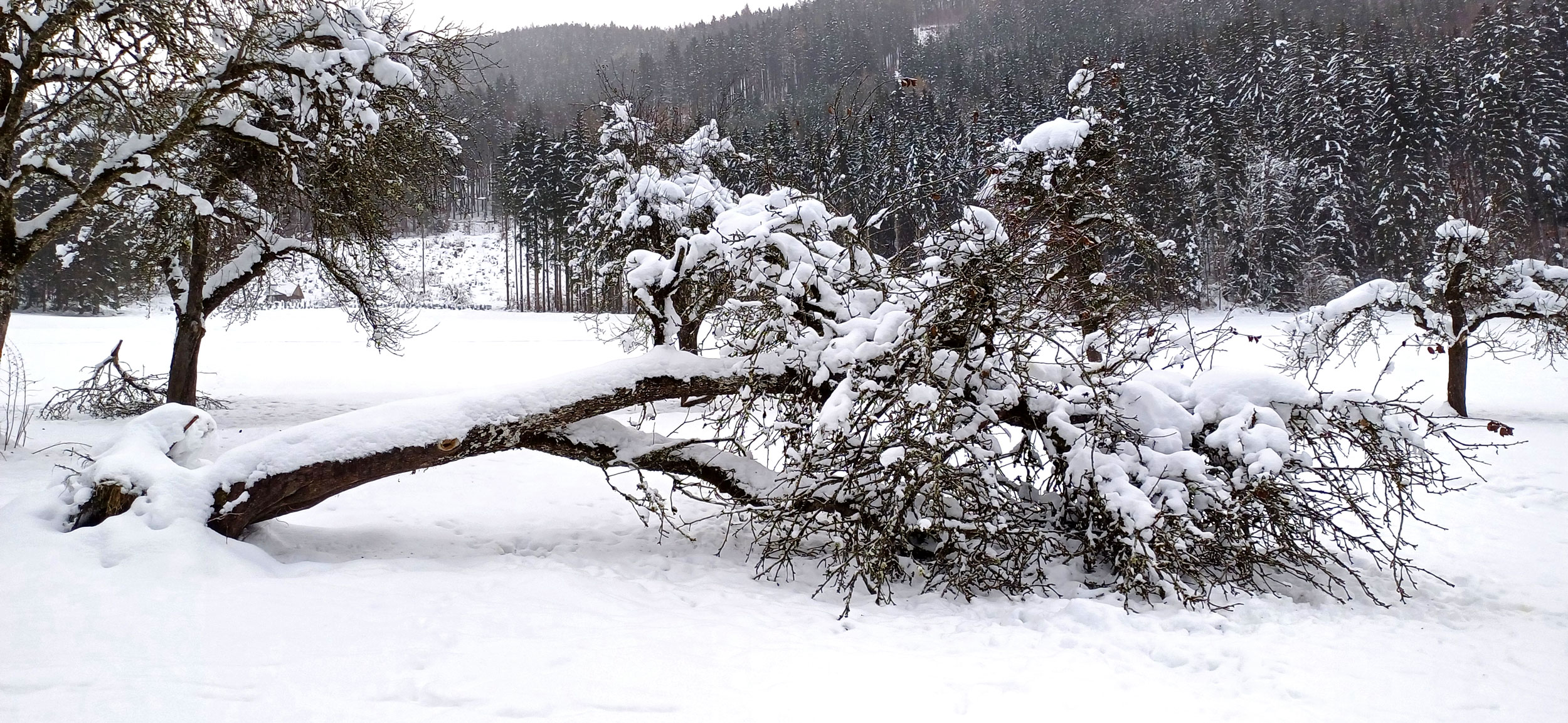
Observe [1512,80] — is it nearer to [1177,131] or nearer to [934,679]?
[1177,131]

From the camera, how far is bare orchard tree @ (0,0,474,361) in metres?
6.12

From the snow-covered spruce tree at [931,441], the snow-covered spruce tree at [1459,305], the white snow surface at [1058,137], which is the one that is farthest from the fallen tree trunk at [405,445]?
the snow-covered spruce tree at [1459,305]

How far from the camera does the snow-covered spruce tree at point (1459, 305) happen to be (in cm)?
1193

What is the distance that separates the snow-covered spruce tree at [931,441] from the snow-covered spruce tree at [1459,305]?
781cm

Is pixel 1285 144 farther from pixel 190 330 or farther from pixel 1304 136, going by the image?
pixel 190 330

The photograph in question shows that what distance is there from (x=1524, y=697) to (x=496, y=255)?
194 ft

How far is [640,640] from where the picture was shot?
3.77 metres

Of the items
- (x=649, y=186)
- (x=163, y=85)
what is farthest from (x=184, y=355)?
(x=649, y=186)

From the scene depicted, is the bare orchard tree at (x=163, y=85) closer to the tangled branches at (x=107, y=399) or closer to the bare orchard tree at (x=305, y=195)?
the bare orchard tree at (x=305, y=195)

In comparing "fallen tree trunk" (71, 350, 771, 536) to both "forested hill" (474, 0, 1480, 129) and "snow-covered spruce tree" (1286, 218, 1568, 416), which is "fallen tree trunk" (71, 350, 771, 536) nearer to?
"snow-covered spruce tree" (1286, 218, 1568, 416)

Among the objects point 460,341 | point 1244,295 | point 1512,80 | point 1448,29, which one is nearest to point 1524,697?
point 460,341

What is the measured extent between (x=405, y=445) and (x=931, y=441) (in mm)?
3699

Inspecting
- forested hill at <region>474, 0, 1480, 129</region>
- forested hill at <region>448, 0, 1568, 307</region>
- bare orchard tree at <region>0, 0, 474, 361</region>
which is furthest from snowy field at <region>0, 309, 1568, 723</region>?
forested hill at <region>474, 0, 1480, 129</region>

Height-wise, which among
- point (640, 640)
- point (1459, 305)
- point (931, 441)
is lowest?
point (640, 640)
